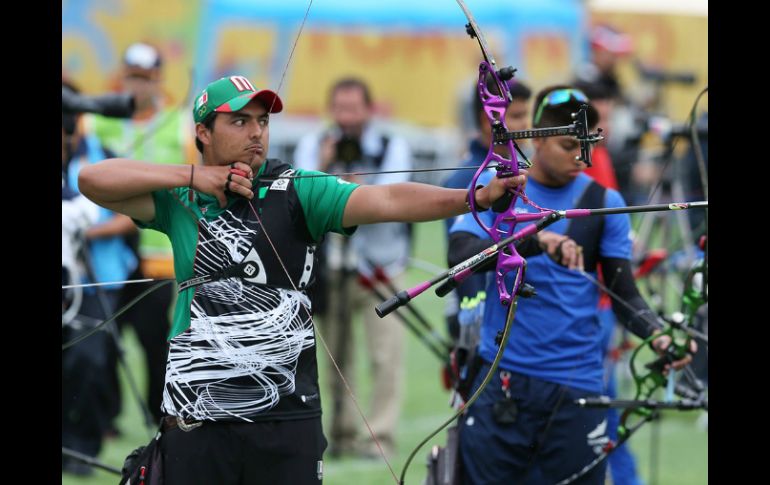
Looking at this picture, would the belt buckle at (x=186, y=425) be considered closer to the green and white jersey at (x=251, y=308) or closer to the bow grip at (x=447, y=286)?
the green and white jersey at (x=251, y=308)

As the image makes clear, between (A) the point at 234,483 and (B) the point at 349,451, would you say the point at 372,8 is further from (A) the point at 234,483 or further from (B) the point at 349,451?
(A) the point at 234,483

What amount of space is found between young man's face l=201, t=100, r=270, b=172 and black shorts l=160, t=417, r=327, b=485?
81 centimetres

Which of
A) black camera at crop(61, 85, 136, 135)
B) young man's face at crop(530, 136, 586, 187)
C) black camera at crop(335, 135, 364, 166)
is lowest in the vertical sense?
young man's face at crop(530, 136, 586, 187)

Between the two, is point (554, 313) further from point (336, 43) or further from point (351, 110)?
point (336, 43)

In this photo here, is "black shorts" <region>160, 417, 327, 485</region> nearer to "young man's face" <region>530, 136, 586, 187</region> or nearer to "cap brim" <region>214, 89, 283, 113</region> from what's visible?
"cap brim" <region>214, 89, 283, 113</region>

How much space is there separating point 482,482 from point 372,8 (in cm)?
1367

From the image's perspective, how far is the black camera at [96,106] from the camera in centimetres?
593

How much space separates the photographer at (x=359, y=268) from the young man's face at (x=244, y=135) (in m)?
3.63

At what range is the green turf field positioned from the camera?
284 inches

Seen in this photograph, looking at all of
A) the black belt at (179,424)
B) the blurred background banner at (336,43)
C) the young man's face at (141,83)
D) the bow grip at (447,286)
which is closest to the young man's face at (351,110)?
the young man's face at (141,83)

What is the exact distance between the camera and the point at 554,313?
470cm

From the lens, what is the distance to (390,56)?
18.8m

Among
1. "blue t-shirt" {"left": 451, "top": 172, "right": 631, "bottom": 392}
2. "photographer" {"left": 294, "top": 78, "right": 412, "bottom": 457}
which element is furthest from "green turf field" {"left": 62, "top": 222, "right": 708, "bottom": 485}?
"blue t-shirt" {"left": 451, "top": 172, "right": 631, "bottom": 392}

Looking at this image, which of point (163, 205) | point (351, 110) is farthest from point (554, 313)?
point (351, 110)
